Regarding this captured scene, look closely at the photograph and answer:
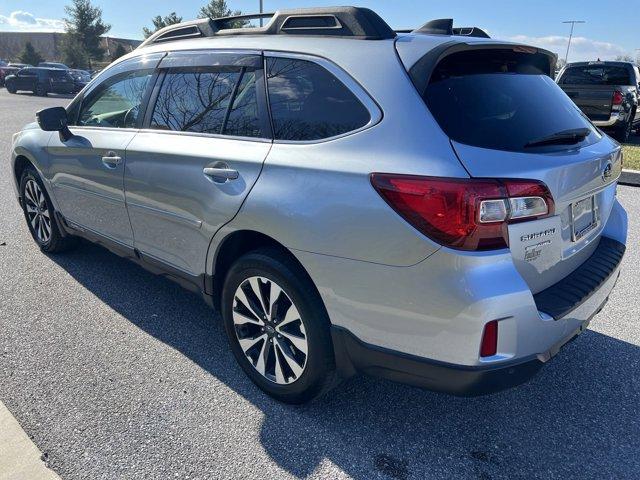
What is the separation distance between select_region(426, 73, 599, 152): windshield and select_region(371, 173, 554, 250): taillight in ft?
0.69

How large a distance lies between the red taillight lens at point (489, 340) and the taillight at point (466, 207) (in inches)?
11.5

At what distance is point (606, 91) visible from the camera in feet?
34.8

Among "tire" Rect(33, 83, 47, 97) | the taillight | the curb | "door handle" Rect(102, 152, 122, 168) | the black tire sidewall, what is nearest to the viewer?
the taillight

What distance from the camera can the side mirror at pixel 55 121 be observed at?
12.5ft

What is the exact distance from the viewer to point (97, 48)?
4588 centimetres

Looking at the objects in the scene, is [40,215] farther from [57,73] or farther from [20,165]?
[57,73]

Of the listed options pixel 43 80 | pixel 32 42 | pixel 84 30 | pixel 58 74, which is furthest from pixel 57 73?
pixel 32 42

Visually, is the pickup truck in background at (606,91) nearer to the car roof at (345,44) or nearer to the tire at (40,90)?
the car roof at (345,44)

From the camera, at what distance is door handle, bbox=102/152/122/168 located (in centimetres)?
329

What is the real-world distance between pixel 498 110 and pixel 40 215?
4.09 m

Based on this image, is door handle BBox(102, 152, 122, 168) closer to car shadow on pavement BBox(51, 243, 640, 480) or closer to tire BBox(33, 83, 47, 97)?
car shadow on pavement BBox(51, 243, 640, 480)

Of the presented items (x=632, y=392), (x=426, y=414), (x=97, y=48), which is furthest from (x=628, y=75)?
(x=97, y=48)

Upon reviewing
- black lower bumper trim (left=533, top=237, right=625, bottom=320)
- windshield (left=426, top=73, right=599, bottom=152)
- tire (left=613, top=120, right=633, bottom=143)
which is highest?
windshield (left=426, top=73, right=599, bottom=152)

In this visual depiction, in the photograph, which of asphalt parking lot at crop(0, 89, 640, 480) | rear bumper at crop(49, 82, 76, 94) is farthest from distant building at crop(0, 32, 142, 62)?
asphalt parking lot at crop(0, 89, 640, 480)
